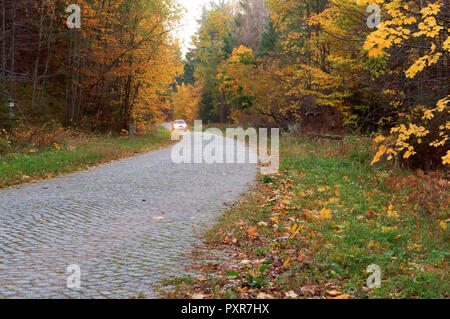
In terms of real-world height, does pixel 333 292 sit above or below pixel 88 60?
below

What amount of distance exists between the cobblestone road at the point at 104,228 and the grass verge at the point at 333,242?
630 mm

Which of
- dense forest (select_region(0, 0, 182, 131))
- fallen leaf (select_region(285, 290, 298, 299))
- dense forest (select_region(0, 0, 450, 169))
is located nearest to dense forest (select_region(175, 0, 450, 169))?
dense forest (select_region(0, 0, 450, 169))

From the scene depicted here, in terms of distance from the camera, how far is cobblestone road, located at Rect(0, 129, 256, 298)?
4445 mm

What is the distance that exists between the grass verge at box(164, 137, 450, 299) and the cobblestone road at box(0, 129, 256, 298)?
0.63 metres

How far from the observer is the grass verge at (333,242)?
4219mm

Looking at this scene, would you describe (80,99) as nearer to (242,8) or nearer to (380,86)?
(380,86)

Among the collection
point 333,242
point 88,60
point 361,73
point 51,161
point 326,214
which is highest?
point 88,60

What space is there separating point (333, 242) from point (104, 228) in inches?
149

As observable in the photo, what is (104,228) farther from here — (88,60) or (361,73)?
(88,60)

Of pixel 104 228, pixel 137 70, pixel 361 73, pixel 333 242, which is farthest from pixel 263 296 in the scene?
pixel 137 70

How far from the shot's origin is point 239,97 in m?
51.6

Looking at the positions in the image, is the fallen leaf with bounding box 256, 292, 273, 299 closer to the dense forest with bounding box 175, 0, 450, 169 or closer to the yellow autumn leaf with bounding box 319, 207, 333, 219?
the yellow autumn leaf with bounding box 319, 207, 333, 219

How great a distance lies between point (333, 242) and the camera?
223 inches
